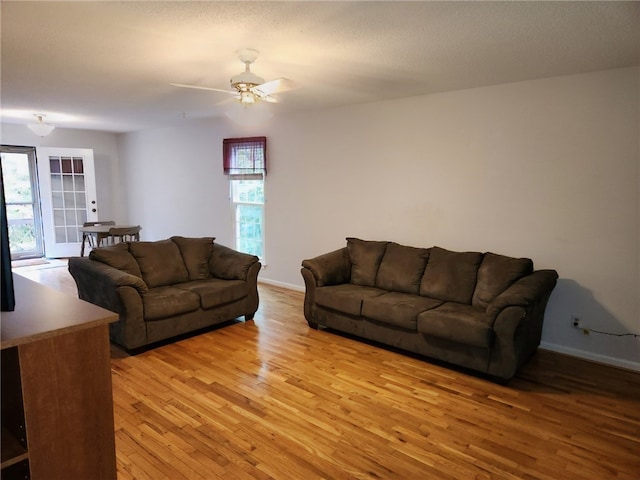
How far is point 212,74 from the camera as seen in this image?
11.5ft

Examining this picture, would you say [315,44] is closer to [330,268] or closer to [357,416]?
[330,268]

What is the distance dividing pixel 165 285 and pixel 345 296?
1876 mm

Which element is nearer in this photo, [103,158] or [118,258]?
[118,258]

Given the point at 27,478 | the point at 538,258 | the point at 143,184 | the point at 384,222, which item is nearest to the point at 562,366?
the point at 538,258

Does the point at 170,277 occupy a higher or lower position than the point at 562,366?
higher

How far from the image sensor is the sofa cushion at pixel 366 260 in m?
4.31

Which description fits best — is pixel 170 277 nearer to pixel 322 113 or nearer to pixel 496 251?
pixel 322 113

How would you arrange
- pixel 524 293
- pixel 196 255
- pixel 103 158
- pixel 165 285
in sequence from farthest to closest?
pixel 103 158, pixel 196 255, pixel 165 285, pixel 524 293

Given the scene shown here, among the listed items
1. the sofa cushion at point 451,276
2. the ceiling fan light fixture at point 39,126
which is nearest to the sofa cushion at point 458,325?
the sofa cushion at point 451,276

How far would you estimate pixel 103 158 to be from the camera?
832 centimetres

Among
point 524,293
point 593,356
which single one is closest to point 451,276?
point 524,293

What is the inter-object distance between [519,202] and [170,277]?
11.7ft

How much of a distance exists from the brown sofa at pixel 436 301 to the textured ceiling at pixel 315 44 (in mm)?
1674

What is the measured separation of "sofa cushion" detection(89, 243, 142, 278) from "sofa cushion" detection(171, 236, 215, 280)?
555mm
